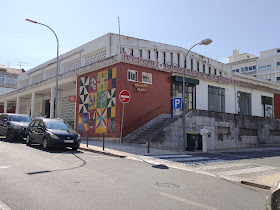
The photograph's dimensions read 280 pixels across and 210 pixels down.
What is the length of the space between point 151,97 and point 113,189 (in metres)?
14.7

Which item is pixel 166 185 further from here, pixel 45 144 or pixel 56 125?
pixel 56 125

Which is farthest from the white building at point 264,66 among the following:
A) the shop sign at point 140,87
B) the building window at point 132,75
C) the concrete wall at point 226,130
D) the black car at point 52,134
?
the black car at point 52,134

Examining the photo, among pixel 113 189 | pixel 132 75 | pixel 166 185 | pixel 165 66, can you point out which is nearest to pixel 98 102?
pixel 132 75

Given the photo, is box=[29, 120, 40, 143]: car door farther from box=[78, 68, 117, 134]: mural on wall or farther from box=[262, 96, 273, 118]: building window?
box=[262, 96, 273, 118]: building window

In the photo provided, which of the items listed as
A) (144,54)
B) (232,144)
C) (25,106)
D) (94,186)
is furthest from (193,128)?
(25,106)

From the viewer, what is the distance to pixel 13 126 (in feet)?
53.8

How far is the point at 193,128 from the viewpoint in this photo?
18469 millimetres

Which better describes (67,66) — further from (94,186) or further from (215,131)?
(94,186)

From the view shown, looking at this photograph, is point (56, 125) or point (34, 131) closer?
point (56, 125)

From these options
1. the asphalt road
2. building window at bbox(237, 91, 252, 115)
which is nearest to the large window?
building window at bbox(237, 91, 252, 115)

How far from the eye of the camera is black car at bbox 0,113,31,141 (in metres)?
16.2

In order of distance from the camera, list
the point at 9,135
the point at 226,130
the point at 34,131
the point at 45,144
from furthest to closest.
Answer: the point at 226,130 < the point at 9,135 < the point at 34,131 < the point at 45,144

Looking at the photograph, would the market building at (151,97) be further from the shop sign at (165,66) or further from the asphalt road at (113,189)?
the asphalt road at (113,189)

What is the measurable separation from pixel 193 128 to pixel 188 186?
12.3 metres
